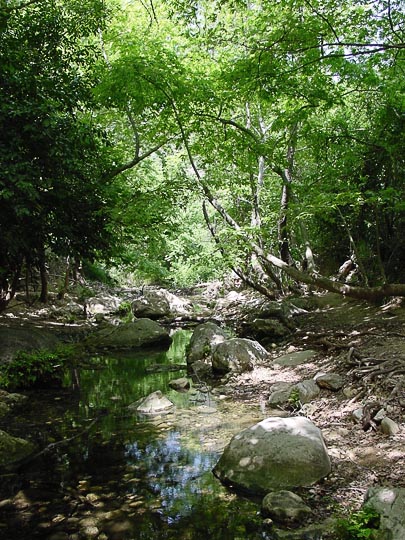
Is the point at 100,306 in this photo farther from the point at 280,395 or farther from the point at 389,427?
the point at 389,427


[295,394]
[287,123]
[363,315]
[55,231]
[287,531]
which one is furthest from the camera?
[363,315]

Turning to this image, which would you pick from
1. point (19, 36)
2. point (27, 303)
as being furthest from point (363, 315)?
point (27, 303)

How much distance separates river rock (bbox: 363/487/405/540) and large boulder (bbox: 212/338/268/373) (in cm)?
522

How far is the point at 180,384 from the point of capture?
8.05 metres

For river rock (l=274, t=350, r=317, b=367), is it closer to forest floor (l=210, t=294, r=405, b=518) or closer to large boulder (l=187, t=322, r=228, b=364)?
forest floor (l=210, t=294, r=405, b=518)

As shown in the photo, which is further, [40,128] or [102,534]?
[40,128]

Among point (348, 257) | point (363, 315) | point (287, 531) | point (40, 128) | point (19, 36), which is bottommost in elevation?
point (287, 531)

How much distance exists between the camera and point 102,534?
3420mm

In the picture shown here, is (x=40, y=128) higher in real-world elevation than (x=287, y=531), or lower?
higher

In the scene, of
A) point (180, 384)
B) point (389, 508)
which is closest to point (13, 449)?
point (180, 384)

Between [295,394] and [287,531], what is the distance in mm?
3185

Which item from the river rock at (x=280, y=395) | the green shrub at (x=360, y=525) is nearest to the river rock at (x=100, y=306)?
the river rock at (x=280, y=395)

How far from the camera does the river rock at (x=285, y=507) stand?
11.5 ft

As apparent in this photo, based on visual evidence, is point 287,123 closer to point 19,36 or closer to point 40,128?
point 40,128
